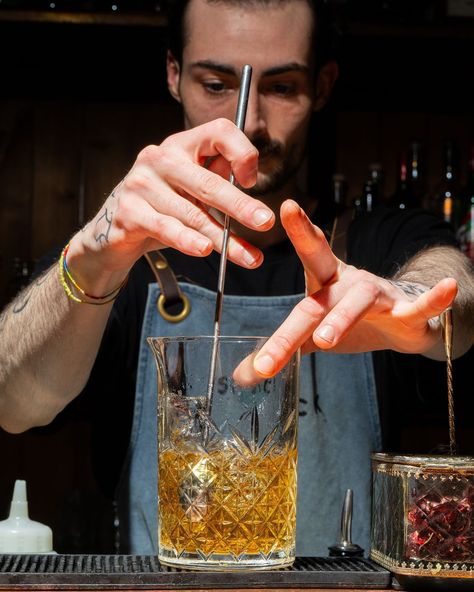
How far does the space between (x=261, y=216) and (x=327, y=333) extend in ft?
0.39

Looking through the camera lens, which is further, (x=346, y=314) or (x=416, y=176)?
(x=416, y=176)

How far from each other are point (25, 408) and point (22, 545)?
0.49 metres

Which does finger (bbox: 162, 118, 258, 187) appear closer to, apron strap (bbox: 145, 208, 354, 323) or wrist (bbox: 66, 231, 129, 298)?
wrist (bbox: 66, 231, 129, 298)

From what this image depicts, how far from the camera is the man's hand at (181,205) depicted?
90 cm

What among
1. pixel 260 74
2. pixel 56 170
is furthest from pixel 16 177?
pixel 260 74

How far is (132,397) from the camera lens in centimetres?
167

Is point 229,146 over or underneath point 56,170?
underneath

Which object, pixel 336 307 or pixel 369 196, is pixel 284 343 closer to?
pixel 336 307

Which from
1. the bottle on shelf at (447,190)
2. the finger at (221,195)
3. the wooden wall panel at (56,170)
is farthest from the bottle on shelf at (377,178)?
the finger at (221,195)

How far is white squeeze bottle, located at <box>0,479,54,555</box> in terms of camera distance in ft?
3.12

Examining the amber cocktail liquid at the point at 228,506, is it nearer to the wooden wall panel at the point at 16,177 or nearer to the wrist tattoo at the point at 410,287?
the wrist tattoo at the point at 410,287

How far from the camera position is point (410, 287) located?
3.58 ft

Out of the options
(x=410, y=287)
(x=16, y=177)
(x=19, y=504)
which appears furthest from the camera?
(x=16, y=177)

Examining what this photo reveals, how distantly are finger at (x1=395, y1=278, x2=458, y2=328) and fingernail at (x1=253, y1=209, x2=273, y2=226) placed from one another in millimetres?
161
